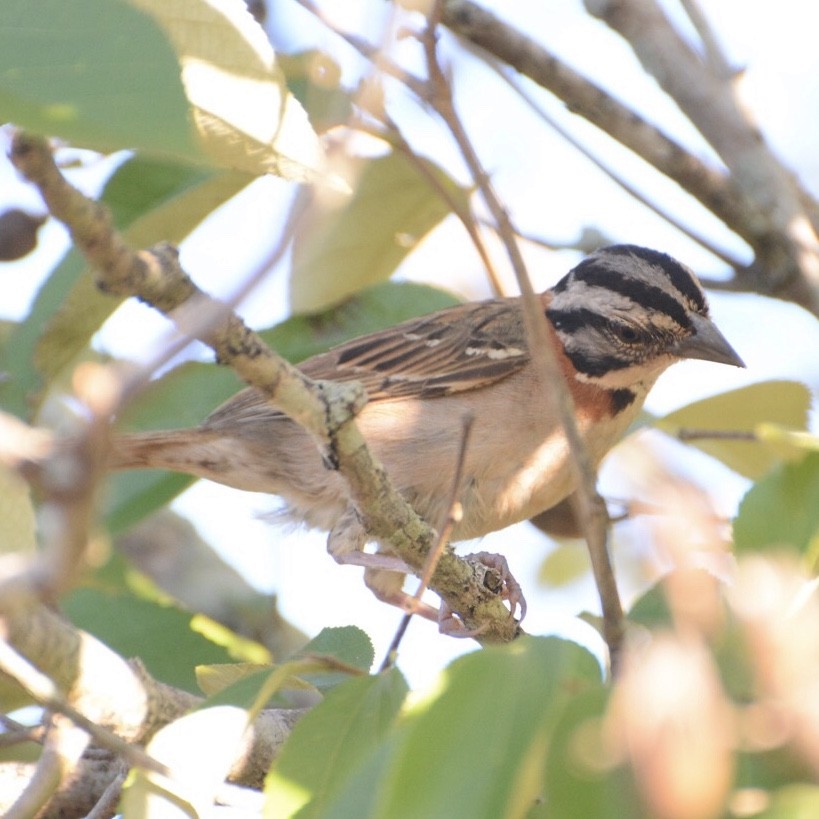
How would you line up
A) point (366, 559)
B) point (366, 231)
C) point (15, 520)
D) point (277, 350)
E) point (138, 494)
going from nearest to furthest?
point (15, 520), point (366, 559), point (366, 231), point (138, 494), point (277, 350)

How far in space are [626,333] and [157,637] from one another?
2.39 m

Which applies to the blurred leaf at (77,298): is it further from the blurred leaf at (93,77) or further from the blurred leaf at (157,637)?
the blurred leaf at (93,77)

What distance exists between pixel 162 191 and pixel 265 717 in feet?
6.18

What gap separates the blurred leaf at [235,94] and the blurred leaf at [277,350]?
99.0 inches

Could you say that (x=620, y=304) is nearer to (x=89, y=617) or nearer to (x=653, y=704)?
(x=89, y=617)

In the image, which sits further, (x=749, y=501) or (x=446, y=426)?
(x=446, y=426)

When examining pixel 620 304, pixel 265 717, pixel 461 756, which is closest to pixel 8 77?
pixel 461 756

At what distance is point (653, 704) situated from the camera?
4.16 ft

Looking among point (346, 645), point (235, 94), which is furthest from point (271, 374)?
point (346, 645)

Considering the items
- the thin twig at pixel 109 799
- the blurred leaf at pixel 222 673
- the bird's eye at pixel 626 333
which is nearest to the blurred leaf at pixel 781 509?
the blurred leaf at pixel 222 673

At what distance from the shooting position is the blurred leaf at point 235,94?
205cm

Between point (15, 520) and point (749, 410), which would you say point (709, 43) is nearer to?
point (749, 410)

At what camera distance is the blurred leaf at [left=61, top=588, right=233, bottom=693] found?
389 cm

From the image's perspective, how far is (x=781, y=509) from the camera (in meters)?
2.03
